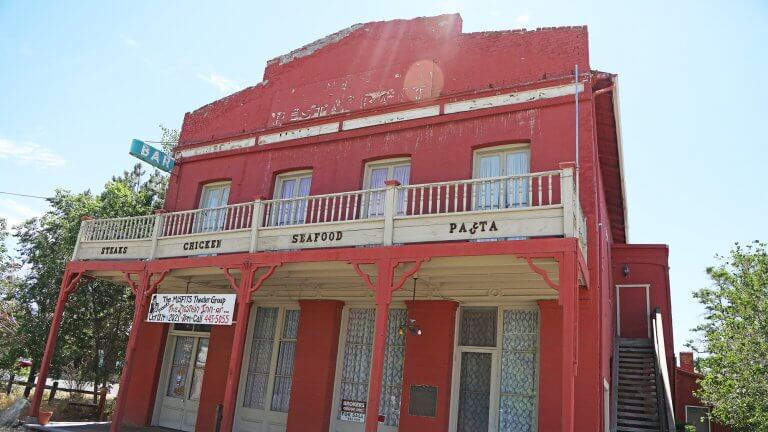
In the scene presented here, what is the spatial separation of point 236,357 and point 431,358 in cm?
352

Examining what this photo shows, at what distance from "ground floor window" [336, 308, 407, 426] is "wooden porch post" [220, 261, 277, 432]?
239 centimetres

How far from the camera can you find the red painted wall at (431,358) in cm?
992

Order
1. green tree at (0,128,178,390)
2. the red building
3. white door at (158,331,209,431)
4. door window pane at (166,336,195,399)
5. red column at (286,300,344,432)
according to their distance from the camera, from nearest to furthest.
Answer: the red building, red column at (286,300,344,432), white door at (158,331,209,431), door window pane at (166,336,195,399), green tree at (0,128,178,390)

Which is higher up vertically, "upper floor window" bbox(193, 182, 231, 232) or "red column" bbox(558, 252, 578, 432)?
"upper floor window" bbox(193, 182, 231, 232)

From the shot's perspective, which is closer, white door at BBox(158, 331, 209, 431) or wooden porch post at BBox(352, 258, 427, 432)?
wooden porch post at BBox(352, 258, 427, 432)

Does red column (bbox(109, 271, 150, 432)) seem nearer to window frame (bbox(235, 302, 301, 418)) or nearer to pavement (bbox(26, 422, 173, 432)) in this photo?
pavement (bbox(26, 422, 173, 432))

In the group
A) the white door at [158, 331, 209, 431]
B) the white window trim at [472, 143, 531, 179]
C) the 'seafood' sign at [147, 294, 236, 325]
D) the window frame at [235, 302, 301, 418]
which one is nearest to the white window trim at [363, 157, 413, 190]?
the white window trim at [472, 143, 531, 179]

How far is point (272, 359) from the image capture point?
12.3 metres

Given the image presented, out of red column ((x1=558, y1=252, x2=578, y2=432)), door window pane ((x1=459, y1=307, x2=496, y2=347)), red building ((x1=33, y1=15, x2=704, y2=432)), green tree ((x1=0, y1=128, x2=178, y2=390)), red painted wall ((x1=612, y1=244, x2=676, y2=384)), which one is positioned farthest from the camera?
green tree ((x1=0, y1=128, x2=178, y2=390))

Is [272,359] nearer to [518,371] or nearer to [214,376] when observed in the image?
[214,376]

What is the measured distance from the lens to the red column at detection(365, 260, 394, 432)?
8.02 m

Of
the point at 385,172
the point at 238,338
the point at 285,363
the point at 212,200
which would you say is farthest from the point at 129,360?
the point at 385,172

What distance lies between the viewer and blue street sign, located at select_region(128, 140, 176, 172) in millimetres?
13125

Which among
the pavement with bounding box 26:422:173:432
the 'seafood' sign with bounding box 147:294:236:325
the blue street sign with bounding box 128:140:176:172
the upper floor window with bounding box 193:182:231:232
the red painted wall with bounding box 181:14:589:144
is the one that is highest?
the red painted wall with bounding box 181:14:589:144
